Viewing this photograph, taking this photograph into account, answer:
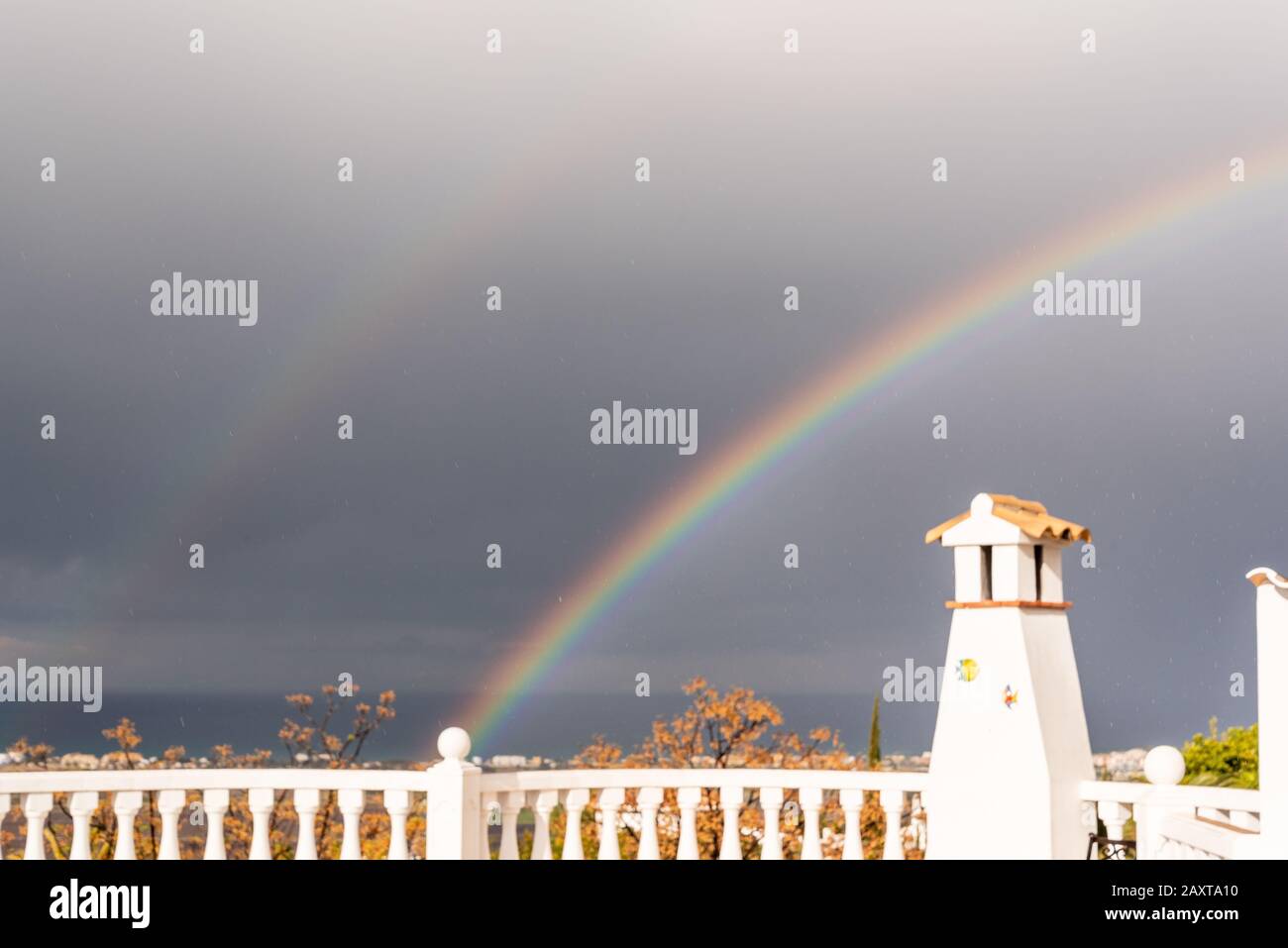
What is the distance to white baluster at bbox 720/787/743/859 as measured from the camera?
5.82 m

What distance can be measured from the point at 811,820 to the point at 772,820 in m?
0.20

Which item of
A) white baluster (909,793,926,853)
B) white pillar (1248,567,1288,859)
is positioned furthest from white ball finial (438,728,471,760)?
white pillar (1248,567,1288,859)

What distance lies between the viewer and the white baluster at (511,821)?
544cm

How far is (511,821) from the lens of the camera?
548 centimetres

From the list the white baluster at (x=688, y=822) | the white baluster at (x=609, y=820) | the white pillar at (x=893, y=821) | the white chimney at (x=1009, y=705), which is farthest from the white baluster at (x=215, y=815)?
the white chimney at (x=1009, y=705)

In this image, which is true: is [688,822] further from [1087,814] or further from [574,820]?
[1087,814]

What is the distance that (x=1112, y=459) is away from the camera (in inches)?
752

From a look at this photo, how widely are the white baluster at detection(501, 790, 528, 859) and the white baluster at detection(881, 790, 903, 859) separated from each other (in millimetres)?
1694

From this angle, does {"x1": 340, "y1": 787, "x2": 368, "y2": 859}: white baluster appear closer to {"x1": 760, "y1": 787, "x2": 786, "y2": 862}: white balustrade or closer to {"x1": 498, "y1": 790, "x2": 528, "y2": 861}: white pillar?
{"x1": 498, "y1": 790, "x2": 528, "y2": 861}: white pillar

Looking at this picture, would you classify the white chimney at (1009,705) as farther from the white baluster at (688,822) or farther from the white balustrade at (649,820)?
the white balustrade at (649,820)

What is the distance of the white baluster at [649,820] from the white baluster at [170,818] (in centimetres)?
200
